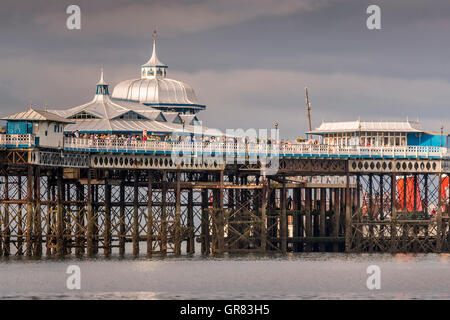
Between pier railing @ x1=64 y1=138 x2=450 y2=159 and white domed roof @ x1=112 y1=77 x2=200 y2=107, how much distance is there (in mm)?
30580

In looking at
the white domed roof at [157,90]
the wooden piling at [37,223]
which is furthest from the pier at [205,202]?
the white domed roof at [157,90]

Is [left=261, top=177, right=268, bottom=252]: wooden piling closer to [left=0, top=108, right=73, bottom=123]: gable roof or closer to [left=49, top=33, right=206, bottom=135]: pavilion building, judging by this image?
[left=49, top=33, right=206, bottom=135]: pavilion building

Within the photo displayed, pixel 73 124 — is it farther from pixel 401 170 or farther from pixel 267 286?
pixel 267 286

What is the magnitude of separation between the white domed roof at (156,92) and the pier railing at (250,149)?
30580mm

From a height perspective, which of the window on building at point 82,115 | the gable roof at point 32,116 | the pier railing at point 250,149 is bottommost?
the pier railing at point 250,149

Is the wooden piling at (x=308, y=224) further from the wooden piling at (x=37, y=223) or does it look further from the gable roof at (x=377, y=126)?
the wooden piling at (x=37, y=223)

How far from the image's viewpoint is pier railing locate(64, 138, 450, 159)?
152 m

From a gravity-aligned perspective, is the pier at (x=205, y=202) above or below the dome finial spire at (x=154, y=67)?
below

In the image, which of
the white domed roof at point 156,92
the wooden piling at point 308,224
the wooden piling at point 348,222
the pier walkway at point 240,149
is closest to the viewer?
the pier walkway at point 240,149

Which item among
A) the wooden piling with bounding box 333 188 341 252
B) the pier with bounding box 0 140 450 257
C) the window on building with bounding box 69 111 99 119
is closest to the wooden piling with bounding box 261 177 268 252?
the pier with bounding box 0 140 450 257

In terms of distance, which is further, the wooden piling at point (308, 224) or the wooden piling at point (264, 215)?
the wooden piling at point (308, 224)

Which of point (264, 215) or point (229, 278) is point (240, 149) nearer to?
point (264, 215)

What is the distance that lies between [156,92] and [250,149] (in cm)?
3252

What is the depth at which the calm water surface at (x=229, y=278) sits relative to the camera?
118m
